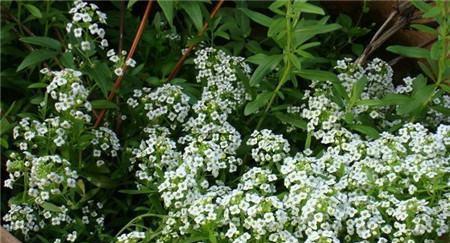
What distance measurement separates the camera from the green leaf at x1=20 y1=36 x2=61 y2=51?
2928 mm

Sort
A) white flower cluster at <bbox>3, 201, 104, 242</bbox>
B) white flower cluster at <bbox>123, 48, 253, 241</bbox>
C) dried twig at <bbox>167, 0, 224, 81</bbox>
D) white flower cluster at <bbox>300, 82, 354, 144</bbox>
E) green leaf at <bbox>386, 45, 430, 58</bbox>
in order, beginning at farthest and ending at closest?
dried twig at <bbox>167, 0, 224, 81</bbox>
green leaf at <bbox>386, 45, 430, 58</bbox>
white flower cluster at <bbox>300, 82, 354, 144</bbox>
white flower cluster at <bbox>3, 201, 104, 242</bbox>
white flower cluster at <bbox>123, 48, 253, 241</bbox>

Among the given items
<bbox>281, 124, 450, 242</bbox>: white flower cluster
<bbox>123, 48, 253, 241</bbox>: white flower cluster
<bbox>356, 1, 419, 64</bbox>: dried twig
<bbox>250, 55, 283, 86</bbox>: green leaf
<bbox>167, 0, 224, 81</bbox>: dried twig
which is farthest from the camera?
<bbox>356, 1, 419, 64</bbox>: dried twig

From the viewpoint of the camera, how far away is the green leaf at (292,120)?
9.49ft

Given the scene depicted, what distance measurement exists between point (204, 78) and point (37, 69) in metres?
0.63

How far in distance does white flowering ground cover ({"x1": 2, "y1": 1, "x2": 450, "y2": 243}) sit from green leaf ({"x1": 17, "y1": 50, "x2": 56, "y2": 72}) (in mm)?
73

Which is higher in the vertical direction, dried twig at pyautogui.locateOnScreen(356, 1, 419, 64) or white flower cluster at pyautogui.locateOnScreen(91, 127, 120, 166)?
dried twig at pyautogui.locateOnScreen(356, 1, 419, 64)

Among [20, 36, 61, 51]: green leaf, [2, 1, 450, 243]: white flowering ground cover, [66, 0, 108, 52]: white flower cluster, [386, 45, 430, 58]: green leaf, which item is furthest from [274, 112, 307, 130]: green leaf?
[20, 36, 61, 51]: green leaf

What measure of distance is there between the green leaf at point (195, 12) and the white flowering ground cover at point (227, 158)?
0.20 metres

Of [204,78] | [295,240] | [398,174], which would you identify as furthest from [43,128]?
[398,174]

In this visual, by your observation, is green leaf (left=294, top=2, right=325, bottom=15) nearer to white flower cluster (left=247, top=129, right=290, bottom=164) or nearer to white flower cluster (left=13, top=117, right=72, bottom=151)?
white flower cluster (left=247, top=129, right=290, bottom=164)

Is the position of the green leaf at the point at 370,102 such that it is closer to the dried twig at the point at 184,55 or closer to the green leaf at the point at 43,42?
the dried twig at the point at 184,55

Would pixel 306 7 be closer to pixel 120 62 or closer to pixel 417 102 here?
pixel 417 102

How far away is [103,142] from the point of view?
287 cm

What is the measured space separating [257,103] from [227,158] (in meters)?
0.22
